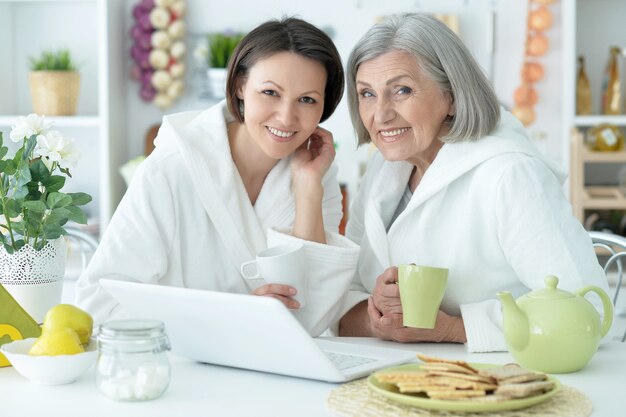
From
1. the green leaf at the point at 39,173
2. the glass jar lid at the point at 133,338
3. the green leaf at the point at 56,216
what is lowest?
the glass jar lid at the point at 133,338

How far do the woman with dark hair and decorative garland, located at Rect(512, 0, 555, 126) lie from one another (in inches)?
74.6

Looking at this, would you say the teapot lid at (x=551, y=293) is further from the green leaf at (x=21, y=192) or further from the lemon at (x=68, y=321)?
the green leaf at (x=21, y=192)

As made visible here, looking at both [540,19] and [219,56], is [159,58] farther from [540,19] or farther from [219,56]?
[540,19]

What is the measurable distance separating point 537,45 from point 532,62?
8 centimetres

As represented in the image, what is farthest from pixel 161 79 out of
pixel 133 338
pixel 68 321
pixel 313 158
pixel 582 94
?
pixel 133 338

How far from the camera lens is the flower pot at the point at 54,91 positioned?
3.77 m

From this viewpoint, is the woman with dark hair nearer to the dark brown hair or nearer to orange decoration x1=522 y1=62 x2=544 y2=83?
the dark brown hair

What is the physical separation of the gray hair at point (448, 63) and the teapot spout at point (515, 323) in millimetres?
575

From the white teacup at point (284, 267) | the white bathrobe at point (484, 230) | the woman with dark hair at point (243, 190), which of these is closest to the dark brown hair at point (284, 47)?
the woman with dark hair at point (243, 190)

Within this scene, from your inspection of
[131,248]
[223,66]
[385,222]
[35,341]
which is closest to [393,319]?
[385,222]

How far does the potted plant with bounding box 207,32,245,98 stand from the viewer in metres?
3.87

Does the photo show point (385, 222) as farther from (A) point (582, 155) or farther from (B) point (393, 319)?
(A) point (582, 155)

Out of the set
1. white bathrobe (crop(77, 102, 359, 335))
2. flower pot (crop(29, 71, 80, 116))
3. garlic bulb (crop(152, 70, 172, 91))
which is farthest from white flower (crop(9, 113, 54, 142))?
garlic bulb (crop(152, 70, 172, 91))

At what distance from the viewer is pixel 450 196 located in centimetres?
189
